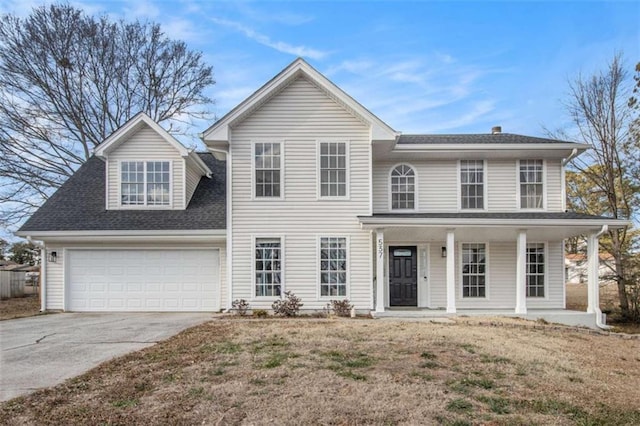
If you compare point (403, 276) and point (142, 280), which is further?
point (403, 276)

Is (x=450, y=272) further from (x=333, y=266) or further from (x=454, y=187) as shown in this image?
(x=333, y=266)

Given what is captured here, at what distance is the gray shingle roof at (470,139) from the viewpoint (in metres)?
13.7

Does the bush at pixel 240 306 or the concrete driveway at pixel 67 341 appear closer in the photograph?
the concrete driveway at pixel 67 341

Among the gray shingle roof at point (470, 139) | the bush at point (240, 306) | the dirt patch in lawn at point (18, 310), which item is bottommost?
the dirt patch in lawn at point (18, 310)

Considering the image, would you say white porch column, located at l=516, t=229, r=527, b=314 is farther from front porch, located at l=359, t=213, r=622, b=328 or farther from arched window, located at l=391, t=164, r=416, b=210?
arched window, located at l=391, t=164, r=416, b=210

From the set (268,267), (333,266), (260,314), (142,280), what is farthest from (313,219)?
(142,280)

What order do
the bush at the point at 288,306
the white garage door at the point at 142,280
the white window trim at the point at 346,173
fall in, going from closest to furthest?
the bush at the point at 288,306
the white window trim at the point at 346,173
the white garage door at the point at 142,280

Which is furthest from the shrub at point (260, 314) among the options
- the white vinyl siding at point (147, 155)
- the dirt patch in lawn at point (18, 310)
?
the dirt patch in lawn at point (18, 310)

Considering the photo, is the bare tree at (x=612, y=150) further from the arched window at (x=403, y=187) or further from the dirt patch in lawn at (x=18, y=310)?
the dirt patch in lawn at (x=18, y=310)

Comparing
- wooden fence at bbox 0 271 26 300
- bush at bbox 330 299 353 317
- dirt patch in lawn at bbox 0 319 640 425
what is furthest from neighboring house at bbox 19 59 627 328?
wooden fence at bbox 0 271 26 300

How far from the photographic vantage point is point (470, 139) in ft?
46.7

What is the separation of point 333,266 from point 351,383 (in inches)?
281

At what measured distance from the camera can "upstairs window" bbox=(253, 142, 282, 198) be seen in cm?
1262

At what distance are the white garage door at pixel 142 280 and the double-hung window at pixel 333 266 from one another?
3.43m
